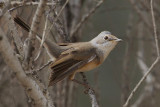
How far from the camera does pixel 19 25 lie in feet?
12.1

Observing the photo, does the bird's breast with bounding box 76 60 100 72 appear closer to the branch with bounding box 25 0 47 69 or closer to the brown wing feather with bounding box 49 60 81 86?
the brown wing feather with bounding box 49 60 81 86

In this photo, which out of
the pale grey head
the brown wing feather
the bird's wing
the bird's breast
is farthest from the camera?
the pale grey head

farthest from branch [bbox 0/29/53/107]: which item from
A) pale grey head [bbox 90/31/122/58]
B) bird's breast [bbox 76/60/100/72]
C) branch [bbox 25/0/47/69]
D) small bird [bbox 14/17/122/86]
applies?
pale grey head [bbox 90/31/122/58]

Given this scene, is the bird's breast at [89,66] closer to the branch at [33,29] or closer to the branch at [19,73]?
the branch at [19,73]

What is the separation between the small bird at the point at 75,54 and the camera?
150 inches

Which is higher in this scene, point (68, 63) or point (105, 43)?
point (68, 63)

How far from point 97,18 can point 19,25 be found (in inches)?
203

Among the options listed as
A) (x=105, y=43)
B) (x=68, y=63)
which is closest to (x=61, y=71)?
(x=68, y=63)

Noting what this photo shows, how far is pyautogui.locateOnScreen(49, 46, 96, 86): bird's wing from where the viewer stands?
3.68 meters

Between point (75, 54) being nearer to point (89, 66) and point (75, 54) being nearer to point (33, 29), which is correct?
point (89, 66)

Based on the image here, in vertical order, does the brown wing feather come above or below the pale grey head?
above

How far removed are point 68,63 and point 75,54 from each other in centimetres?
22

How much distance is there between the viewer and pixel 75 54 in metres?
4.21

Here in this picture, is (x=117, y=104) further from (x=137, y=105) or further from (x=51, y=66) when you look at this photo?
(x=51, y=66)
